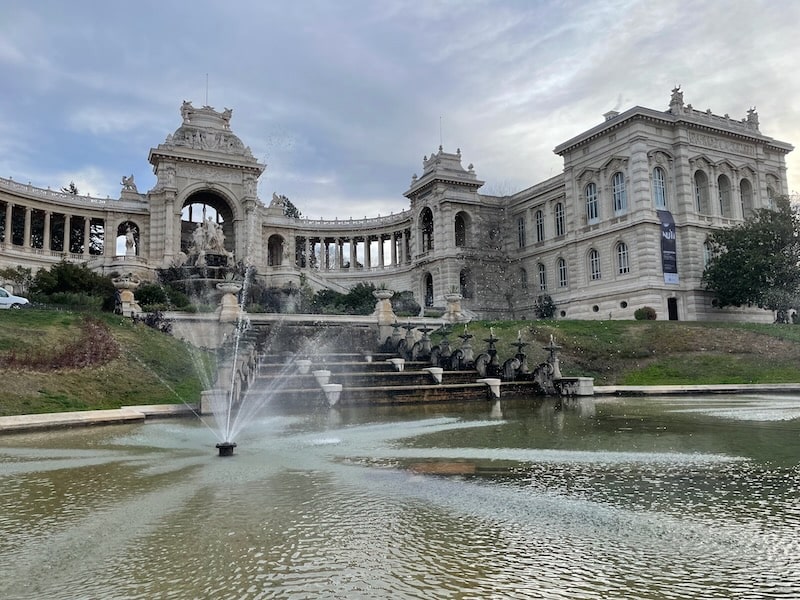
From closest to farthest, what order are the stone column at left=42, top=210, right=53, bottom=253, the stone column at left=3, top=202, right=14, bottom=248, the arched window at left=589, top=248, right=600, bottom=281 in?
1. the arched window at left=589, top=248, right=600, bottom=281
2. the stone column at left=3, top=202, right=14, bottom=248
3. the stone column at left=42, top=210, right=53, bottom=253

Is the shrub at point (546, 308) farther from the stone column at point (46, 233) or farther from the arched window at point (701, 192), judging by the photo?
the stone column at point (46, 233)

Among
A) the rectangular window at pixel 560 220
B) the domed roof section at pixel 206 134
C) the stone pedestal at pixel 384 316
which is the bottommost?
the stone pedestal at pixel 384 316

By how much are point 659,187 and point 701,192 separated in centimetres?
458

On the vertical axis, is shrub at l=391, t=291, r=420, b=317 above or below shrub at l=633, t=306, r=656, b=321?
above

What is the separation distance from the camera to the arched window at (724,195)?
50.9m

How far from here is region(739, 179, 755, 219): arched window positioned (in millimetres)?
52094

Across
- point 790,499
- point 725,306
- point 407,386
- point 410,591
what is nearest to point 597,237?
point 725,306

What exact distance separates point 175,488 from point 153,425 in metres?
7.60

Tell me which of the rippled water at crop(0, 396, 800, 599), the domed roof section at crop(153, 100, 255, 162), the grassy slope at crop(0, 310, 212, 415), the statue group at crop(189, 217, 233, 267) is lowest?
the rippled water at crop(0, 396, 800, 599)

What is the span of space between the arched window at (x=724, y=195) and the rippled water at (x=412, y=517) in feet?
148

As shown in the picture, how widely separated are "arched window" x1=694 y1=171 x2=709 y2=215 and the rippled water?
43256 millimetres

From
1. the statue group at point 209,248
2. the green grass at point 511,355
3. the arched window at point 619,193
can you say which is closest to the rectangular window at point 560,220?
the arched window at point 619,193

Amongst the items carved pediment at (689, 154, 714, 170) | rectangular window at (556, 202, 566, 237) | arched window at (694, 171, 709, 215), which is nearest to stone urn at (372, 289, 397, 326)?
rectangular window at (556, 202, 566, 237)

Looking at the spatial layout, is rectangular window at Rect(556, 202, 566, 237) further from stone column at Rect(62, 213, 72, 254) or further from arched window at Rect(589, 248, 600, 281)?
stone column at Rect(62, 213, 72, 254)
